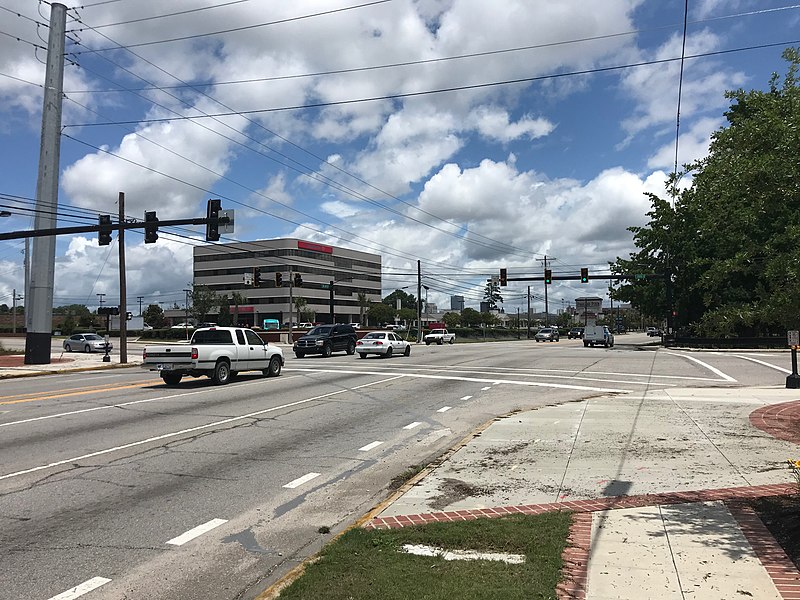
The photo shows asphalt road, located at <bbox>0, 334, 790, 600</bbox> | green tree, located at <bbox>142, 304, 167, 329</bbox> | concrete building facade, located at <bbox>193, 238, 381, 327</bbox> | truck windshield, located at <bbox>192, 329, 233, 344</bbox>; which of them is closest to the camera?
asphalt road, located at <bbox>0, 334, 790, 600</bbox>

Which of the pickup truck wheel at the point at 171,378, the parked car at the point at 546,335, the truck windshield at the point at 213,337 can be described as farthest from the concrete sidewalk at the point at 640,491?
the parked car at the point at 546,335

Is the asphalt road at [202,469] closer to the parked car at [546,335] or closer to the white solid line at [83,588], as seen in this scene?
the white solid line at [83,588]

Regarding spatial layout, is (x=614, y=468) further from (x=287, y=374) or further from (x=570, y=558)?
(x=287, y=374)

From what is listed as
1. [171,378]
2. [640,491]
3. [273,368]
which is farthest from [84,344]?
[640,491]

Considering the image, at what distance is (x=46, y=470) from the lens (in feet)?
26.5

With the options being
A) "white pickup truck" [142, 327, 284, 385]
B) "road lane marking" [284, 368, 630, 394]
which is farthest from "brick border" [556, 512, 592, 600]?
"white pickup truck" [142, 327, 284, 385]

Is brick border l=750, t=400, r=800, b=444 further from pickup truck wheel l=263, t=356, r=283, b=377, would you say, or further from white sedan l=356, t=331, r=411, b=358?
white sedan l=356, t=331, r=411, b=358

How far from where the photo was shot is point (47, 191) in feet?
100

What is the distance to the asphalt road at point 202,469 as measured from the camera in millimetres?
4961

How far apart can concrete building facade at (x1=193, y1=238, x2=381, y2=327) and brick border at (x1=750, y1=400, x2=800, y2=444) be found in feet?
354

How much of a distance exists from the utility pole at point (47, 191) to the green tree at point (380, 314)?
104 metres

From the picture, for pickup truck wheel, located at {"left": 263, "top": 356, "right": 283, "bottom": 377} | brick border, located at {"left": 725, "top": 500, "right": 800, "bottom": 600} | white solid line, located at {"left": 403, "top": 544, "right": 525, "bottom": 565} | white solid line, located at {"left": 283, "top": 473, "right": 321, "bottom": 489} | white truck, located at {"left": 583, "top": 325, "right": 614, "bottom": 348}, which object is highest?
white truck, located at {"left": 583, "top": 325, "right": 614, "bottom": 348}

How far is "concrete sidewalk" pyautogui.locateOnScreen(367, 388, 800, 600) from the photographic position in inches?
171

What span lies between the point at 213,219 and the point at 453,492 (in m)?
18.3
